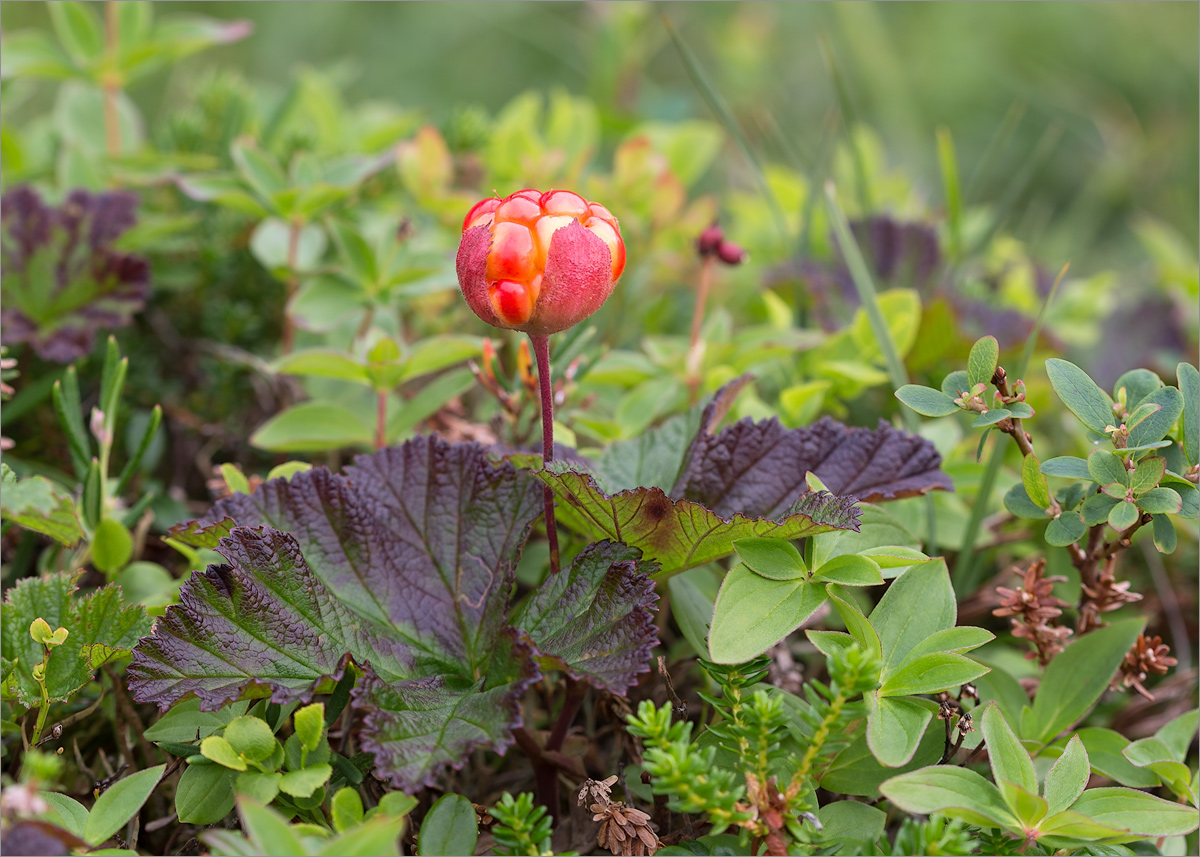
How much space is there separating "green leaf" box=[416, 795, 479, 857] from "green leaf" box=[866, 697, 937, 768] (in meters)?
0.38

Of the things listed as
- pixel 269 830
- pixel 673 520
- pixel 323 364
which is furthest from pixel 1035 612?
pixel 323 364

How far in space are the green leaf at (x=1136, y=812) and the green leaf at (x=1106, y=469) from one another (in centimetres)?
30

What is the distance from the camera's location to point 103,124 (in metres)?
1.98

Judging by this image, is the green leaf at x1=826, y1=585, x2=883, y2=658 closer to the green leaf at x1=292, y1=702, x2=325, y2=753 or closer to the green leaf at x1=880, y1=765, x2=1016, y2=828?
the green leaf at x1=880, y1=765, x2=1016, y2=828

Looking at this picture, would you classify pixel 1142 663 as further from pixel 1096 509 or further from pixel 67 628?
pixel 67 628

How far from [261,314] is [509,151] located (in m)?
0.60

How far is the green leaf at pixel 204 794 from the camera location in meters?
0.91

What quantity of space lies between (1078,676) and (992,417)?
1.13ft

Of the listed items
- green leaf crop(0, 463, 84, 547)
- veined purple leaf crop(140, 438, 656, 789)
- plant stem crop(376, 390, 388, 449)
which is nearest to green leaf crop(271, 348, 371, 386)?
plant stem crop(376, 390, 388, 449)

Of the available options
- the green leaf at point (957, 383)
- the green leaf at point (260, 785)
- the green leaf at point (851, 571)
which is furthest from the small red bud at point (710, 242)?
the green leaf at point (260, 785)

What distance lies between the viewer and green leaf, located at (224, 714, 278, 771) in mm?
898

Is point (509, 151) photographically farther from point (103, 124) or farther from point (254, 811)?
point (254, 811)

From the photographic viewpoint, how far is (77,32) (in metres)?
→ 1.85

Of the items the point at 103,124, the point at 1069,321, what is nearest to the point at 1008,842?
the point at 1069,321
